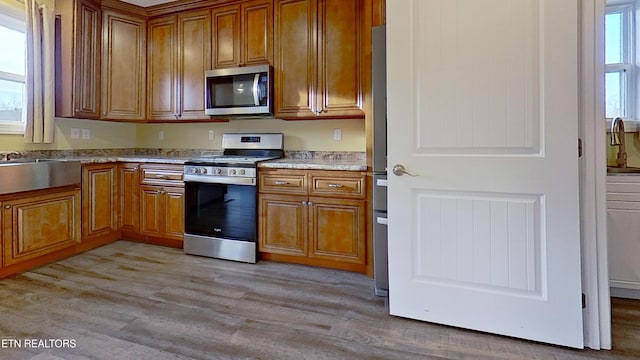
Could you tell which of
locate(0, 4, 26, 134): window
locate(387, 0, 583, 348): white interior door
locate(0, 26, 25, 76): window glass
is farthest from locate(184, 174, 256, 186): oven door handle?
locate(0, 26, 25, 76): window glass

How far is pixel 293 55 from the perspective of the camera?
3.24 m

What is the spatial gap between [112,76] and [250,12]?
161cm

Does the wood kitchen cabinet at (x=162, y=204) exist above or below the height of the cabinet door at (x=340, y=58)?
below

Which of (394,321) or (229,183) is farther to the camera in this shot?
(229,183)

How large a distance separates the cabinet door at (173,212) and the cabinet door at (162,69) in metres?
0.87

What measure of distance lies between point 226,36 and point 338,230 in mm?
2212

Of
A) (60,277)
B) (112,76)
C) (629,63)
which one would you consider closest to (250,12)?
(112,76)

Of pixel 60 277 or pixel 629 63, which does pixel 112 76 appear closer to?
pixel 60 277

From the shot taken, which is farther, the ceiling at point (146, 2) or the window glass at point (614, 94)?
the ceiling at point (146, 2)

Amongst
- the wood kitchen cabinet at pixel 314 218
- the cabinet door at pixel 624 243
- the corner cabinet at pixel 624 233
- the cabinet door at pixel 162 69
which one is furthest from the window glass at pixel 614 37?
the cabinet door at pixel 162 69

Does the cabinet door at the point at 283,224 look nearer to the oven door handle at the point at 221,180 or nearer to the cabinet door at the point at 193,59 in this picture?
the oven door handle at the point at 221,180

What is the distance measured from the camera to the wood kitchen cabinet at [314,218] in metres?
2.83

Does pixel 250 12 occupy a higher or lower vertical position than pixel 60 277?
higher

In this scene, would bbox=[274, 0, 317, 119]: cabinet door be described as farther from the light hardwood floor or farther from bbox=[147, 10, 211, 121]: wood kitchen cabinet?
the light hardwood floor
